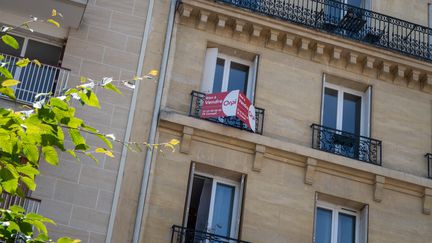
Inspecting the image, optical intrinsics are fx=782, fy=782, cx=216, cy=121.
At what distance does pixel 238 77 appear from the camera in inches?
693

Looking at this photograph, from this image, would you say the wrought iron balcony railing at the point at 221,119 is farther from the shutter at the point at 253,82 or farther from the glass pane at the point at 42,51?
the glass pane at the point at 42,51

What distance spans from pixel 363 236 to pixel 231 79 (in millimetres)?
4476

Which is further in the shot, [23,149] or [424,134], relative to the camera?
[424,134]

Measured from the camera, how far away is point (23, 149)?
7719 mm

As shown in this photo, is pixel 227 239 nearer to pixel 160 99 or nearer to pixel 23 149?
pixel 160 99

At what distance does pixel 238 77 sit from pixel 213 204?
3297 millimetres

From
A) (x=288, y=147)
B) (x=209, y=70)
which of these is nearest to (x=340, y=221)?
(x=288, y=147)

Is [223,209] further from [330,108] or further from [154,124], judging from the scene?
[330,108]

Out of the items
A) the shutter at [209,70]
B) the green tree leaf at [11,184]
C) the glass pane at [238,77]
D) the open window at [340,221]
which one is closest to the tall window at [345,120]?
the open window at [340,221]

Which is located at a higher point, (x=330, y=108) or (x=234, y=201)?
(x=330, y=108)

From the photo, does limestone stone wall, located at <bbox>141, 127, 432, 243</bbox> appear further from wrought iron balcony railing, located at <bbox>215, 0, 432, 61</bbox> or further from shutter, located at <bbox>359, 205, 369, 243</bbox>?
wrought iron balcony railing, located at <bbox>215, 0, 432, 61</bbox>

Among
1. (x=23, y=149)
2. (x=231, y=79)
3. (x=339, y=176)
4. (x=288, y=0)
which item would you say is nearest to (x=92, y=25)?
(x=231, y=79)

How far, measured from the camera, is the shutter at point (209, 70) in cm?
1688

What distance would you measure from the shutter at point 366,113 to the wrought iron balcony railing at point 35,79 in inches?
267
